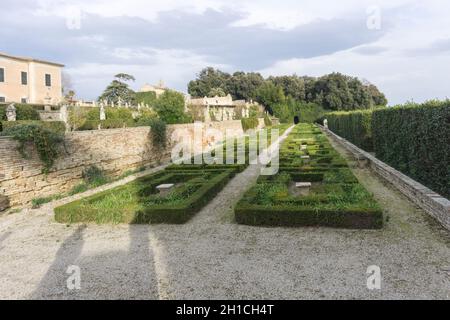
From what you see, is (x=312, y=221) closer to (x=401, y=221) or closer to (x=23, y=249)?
(x=401, y=221)

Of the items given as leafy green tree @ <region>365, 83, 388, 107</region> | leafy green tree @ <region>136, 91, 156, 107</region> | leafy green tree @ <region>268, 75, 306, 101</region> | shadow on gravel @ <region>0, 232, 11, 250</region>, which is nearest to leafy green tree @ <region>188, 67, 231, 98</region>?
leafy green tree @ <region>268, 75, 306, 101</region>

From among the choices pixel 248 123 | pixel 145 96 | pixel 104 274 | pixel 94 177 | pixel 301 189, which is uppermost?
pixel 145 96

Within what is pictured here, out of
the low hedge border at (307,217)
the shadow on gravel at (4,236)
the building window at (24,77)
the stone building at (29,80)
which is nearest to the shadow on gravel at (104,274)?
the shadow on gravel at (4,236)

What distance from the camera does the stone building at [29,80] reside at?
1430 inches

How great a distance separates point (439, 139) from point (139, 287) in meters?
6.80

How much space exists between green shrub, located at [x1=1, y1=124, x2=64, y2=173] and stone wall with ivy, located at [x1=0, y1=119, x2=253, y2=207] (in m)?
0.15

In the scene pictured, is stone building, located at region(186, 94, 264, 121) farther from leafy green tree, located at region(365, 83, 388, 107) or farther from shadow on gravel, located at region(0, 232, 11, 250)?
leafy green tree, located at region(365, 83, 388, 107)

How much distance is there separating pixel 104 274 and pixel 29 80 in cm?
3986

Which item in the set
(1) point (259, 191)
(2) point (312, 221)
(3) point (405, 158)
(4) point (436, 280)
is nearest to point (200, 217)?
(1) point (259, 191)

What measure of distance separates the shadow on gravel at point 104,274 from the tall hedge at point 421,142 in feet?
20.0

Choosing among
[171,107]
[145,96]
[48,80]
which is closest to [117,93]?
[145,96]

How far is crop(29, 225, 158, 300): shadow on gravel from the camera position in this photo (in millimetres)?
4449

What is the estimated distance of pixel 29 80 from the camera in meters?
38.8

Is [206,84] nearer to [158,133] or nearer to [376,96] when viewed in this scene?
[376,96]
